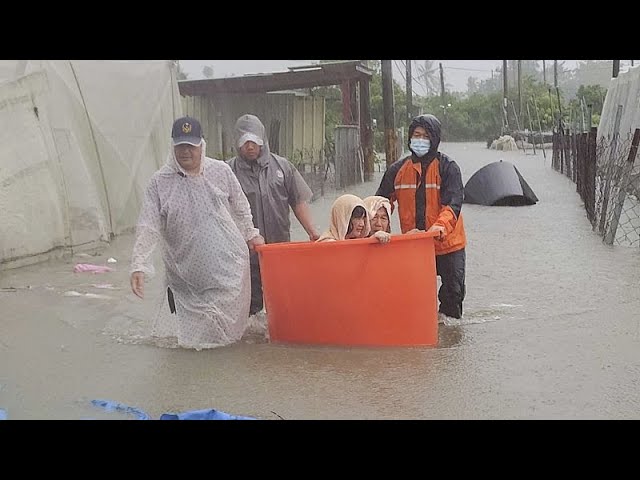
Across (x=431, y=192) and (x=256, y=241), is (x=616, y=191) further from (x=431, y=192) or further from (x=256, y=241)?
(x=256, y=241)

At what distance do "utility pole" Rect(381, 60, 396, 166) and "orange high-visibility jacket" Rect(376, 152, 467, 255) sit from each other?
13022mm

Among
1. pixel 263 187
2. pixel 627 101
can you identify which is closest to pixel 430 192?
pixel 263 187

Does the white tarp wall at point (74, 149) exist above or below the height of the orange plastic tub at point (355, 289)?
above

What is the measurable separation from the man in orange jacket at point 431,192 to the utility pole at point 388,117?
13022 mm

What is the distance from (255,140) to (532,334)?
8.04 ft

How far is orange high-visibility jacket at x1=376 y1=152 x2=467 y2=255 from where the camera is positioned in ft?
18.0

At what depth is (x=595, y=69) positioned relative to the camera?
49938 millimetres

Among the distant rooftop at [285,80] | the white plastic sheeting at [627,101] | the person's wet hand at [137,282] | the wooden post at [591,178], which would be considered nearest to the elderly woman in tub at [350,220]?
the person's wet hand at [137,282]

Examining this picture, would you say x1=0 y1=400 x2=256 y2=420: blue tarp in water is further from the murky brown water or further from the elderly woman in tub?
the elderly woman in tub

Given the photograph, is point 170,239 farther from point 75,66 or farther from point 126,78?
point 126,78

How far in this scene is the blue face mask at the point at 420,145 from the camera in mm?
5488

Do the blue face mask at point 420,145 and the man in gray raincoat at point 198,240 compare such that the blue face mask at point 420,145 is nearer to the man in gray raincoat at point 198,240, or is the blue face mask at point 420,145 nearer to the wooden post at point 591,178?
the man in gray raincoat at point 198,240

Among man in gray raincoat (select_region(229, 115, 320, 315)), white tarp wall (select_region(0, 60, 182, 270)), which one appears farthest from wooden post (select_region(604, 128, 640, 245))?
white tarp wall (select_region(0, 60, 182, 270))

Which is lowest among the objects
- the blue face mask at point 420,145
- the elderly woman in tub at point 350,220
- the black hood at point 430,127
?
the elderly woman in tub at point 350,220
